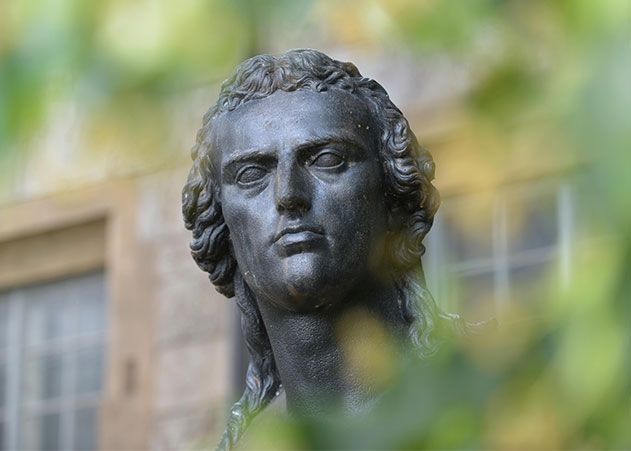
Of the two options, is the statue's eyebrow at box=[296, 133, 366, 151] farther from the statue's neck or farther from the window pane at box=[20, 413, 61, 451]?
the window pane at box=[20, 413, 61, 451]

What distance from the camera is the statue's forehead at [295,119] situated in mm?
2270

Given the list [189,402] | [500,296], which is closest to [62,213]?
[189,402]

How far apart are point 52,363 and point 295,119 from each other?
275 inches

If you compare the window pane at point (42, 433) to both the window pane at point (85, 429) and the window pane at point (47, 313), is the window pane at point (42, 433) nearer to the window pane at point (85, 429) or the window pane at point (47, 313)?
the window pane at point (85, 429)

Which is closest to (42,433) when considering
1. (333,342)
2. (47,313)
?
(47,313)

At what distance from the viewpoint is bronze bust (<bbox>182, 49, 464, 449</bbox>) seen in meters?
2.23

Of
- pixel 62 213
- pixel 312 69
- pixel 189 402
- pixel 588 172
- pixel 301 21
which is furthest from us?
pixel 62 213

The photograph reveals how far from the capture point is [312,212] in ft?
7.29

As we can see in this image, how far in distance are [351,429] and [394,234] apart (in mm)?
1106

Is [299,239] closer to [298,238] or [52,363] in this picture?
[298,238]

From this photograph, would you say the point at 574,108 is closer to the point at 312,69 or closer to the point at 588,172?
the point at 588,172

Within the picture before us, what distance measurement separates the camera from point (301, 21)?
1.33 meters

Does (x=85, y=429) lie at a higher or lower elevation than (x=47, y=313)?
lower

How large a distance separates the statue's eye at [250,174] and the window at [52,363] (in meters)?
6.61
